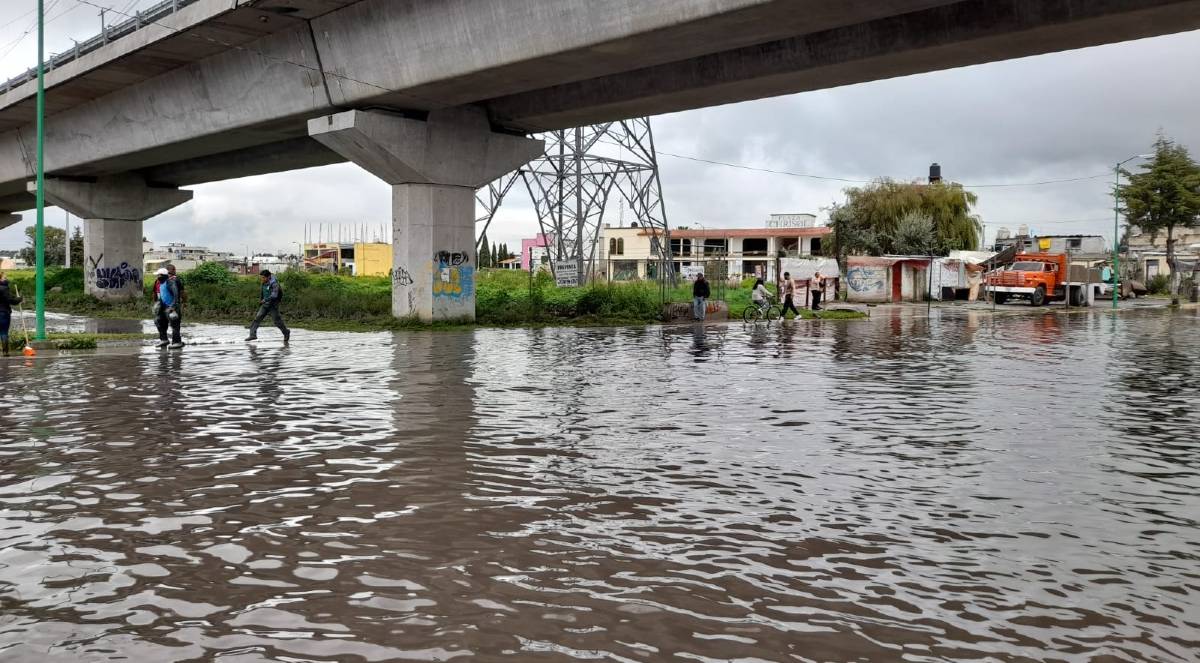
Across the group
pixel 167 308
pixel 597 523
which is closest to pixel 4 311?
pixel 167 308

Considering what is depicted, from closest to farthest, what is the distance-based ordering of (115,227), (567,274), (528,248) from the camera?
1. (567,274)
2. (115,227)
3. (528,248)

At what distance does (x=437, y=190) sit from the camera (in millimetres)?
30156

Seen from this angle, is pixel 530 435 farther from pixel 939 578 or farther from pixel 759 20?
pixel 759 20

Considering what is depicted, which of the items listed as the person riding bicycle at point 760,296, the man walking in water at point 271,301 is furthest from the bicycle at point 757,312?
the man walking in water at point 271,301

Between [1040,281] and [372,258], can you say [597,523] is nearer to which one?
[1040,281]

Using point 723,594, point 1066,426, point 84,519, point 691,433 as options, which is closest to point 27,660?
point 84,519

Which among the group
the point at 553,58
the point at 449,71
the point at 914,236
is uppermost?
the point at 449,71

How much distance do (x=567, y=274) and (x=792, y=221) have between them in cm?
6988

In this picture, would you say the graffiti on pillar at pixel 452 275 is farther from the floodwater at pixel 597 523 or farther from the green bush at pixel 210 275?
the green bush at pixel 210 275

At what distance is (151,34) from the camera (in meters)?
27.8

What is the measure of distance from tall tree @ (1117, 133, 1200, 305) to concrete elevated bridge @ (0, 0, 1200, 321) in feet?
190

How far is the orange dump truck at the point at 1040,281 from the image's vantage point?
53.4 metres

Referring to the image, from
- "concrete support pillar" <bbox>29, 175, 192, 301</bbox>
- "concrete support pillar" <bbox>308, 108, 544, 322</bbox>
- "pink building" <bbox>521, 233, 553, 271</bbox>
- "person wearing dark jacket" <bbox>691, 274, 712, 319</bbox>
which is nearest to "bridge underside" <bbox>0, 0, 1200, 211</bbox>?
"concrete support pillar" <bbox>308, 108, 544, 322</bbox>

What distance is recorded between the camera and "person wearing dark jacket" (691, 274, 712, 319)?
34156mm
